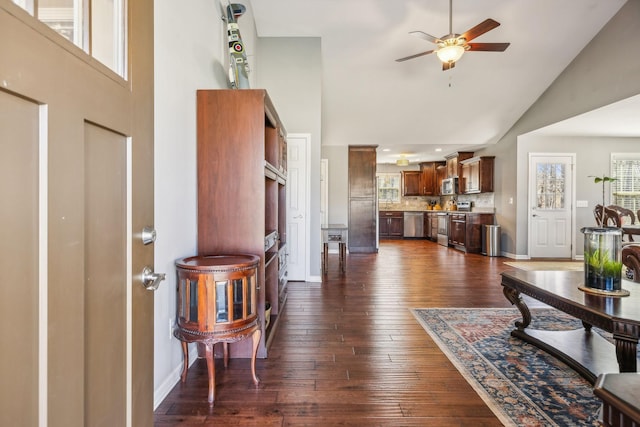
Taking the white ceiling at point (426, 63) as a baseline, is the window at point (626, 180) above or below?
below

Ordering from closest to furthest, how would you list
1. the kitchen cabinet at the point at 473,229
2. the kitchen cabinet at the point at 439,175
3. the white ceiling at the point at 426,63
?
the white ceiling at the point at 426,63 < the kitchen cabinet at the point at 473,229 < the kitchen cabinet at the point at 439,175

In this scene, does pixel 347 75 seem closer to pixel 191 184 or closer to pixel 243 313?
pixel 191 184

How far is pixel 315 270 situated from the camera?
4512 mm

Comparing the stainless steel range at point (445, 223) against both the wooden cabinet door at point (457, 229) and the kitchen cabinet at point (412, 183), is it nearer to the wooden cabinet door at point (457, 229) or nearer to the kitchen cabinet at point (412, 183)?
the wooden cabinet door at point (457, 229)

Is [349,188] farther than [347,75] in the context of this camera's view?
Yes

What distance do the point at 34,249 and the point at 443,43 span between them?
4177mm

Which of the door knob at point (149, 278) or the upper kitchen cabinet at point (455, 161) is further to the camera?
the upper kitchen cabinet at point (455, 161)

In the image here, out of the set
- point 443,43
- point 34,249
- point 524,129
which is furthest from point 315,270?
point 524,129

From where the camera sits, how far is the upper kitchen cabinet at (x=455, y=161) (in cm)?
832

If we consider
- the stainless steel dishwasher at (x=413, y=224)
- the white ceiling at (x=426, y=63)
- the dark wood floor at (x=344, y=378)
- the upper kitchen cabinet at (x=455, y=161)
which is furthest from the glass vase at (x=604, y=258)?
the stainless steel dishwasher at (x=413, y=224)

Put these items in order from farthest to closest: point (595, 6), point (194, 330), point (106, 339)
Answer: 1. point (595, 6)
2. point (194, 330)
3. point (106, 339)

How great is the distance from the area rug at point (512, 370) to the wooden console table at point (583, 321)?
0.28ft

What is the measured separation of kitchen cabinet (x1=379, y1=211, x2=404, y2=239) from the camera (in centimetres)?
1025

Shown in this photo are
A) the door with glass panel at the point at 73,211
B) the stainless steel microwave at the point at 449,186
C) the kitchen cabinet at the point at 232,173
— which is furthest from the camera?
the stainless steel microwave at the point at 449,186
